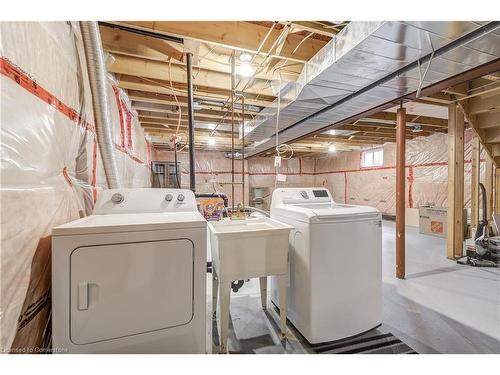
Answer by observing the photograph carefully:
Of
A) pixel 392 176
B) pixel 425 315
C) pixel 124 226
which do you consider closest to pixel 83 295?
pixel 124 226

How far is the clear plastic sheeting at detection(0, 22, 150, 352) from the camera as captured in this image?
929 millimetres

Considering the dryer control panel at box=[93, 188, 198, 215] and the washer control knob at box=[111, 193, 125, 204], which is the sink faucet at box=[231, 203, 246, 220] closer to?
the dryer control panel at box=[93, 188, 198, 215]

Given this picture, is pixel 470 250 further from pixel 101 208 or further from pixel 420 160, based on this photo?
pixel 101 208

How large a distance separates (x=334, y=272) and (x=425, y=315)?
3.49 feet

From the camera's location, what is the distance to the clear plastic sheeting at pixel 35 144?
36.6 inches

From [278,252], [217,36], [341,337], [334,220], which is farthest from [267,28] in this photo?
[341,337]

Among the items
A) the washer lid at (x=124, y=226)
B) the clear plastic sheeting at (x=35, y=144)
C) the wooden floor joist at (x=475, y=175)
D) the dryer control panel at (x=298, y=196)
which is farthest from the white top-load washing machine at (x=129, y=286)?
the wooden floor joist at (x=475, y=175)

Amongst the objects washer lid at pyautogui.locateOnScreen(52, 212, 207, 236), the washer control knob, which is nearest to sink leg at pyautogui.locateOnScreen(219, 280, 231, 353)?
washer lid at pyautogui.locateOnScreen(52, 212, 207, 236)

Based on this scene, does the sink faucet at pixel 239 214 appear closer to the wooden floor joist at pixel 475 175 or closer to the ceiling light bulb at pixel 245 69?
the ceiling light bulb at pixel 245 69

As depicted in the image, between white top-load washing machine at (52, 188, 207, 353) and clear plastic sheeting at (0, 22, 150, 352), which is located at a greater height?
clear plastic sheeting at (0, 22, 150, 352)

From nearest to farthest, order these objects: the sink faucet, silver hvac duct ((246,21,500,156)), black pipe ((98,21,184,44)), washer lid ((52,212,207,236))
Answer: washer lid ((52,212,207,236)), silver hvac duct ((246,21,500,156)), black pipe ((98,21,184,44)), the sink faucet

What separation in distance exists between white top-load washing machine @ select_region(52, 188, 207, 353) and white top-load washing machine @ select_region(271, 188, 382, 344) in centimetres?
75

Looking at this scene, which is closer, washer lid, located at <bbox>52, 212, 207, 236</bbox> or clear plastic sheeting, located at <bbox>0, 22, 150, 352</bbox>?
clear plastic sheeting, located at <bbox>0, 22, 150, 352</bbox>

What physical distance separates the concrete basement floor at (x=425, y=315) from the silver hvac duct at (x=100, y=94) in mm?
1465
